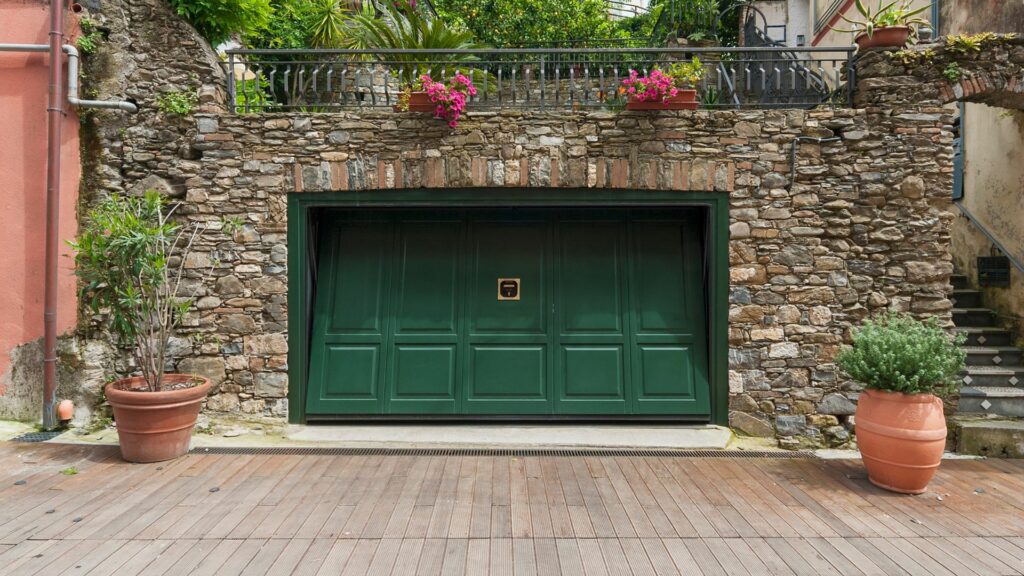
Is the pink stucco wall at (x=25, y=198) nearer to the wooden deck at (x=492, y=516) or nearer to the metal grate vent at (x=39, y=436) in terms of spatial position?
the metal grate vent at (x=39, y=436)

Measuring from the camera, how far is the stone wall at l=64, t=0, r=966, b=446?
15.8 feet

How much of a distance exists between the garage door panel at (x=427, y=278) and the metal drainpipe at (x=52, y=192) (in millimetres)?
2844

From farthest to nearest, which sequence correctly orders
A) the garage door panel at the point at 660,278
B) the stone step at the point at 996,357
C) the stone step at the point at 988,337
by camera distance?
the stone step at the point at 988,337 < the stone step at the point at 996,357 < the garage door panel at the point at 660,278

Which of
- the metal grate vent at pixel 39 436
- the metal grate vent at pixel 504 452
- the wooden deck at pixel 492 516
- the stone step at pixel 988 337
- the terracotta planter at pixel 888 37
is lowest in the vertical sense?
the wooden deck at pixel 492 516

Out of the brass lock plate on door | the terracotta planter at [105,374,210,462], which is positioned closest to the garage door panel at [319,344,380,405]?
the terracotta planter at [105,374,210,462]

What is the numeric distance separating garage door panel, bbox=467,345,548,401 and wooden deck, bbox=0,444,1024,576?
83 cm

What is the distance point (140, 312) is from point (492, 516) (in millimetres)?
3227

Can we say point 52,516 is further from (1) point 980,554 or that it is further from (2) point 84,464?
(1) point 980,554

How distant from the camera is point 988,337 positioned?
5652mm

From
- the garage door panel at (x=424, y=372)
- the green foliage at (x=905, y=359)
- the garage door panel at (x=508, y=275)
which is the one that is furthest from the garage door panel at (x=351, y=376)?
the green foliage at (x=905, y=359)

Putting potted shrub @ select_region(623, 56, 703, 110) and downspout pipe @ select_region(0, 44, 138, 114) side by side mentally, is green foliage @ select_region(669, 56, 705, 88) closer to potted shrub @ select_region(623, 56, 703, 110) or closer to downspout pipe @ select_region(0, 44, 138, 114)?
potted shrub @ select_region(623, 56, 703, 110)

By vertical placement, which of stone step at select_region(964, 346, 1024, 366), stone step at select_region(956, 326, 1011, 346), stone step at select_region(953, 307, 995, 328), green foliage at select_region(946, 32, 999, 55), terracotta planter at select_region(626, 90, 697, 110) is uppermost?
green foliage at select_region(946, 32, 999, 55)

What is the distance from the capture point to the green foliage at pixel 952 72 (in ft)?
15.5

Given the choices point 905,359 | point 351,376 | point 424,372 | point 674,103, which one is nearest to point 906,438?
point 905,359
